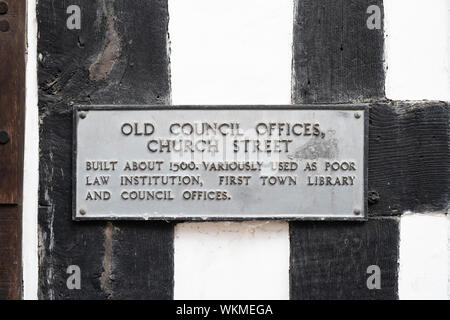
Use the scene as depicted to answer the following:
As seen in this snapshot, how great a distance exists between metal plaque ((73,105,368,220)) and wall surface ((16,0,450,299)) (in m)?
0.05

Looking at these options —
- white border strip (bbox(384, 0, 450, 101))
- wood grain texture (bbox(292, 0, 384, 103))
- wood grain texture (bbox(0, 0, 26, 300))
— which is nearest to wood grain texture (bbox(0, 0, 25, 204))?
wood grain texture (bbox(0, 0, 26, 300))

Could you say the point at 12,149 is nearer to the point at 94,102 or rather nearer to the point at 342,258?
the point at 94,102

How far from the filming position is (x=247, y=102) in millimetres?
1906

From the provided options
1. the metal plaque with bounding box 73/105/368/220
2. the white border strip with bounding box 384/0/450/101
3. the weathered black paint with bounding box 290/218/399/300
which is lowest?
the weathered black paint with bounding box 290/218/399/300

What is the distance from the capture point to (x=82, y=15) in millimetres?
1898

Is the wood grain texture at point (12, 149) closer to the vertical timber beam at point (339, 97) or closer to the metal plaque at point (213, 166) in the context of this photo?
the metal plaque at point (213, 166)

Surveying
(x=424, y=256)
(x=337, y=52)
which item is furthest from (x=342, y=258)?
(x=337, y=52)

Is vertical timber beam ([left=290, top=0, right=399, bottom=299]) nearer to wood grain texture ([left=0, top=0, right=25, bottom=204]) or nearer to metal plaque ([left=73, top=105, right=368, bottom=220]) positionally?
metal plaque ([left=73, top=105, right=368, bottom=220])

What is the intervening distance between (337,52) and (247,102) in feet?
1.19

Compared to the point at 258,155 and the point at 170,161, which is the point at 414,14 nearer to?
the point at 258,155

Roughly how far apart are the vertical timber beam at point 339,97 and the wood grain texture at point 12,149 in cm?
95

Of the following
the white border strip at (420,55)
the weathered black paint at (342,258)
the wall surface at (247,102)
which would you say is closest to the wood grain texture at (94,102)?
the wall surface at (247,102)

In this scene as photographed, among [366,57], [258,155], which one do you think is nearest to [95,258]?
[258,155]

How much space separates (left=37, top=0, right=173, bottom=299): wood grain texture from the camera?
1899mm
